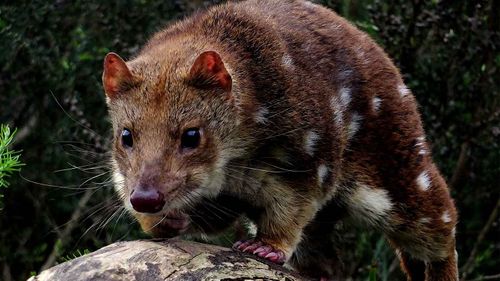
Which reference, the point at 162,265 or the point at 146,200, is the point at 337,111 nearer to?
the point at 146,200

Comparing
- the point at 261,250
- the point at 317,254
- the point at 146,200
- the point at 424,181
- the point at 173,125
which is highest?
the point at 173,125

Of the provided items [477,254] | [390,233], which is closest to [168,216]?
[390,233]

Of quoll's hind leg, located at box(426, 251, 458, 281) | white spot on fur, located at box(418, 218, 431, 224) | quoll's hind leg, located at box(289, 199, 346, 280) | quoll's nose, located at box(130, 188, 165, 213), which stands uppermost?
quoll's nose, located at box(130, 188, 165, 213)

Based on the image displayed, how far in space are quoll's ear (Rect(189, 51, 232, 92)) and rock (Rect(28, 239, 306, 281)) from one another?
2.32ft

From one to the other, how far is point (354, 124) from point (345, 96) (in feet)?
0.51

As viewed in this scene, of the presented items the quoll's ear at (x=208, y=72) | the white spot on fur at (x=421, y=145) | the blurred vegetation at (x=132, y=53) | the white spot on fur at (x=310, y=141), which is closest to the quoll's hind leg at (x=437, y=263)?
the white spot on fur at (x=421, y=145)

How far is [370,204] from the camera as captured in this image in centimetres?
487

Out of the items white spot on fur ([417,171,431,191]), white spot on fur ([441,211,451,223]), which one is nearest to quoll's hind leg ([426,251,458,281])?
white spot on fur ([441,211,451,223])

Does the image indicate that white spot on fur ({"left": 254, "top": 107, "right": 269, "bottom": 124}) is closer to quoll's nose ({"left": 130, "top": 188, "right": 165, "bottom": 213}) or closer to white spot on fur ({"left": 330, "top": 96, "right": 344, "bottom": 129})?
white spot on fur ({"left": 330, "top": 96, "right": 344, "bottom": 129})

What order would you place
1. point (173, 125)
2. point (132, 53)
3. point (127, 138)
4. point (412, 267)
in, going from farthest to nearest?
point (132, 53) → point (412, 267) → point (127, 138) → point (173, 125)

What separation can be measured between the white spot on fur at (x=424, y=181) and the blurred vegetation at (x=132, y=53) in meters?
1.47

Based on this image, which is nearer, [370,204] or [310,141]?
[310,141]

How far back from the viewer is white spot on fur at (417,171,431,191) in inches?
201

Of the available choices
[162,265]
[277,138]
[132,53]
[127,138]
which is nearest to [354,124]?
[277,138]
